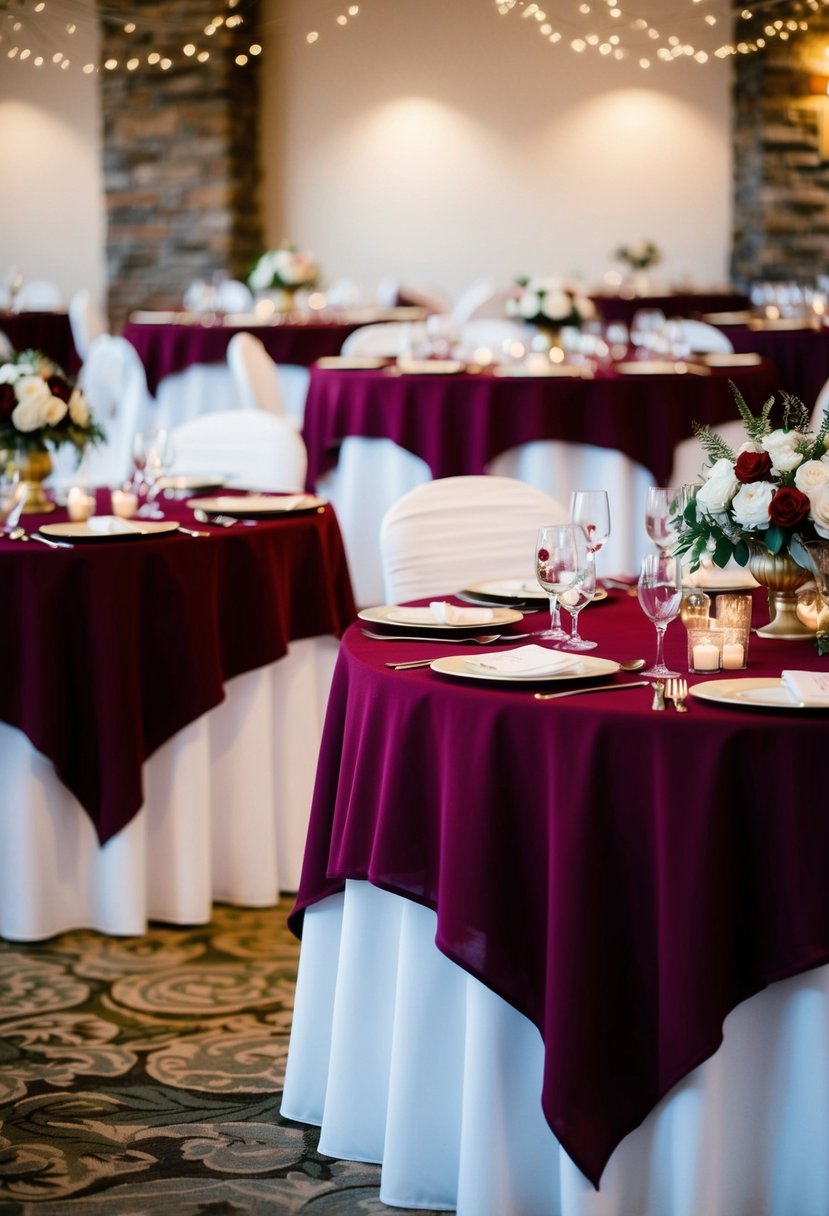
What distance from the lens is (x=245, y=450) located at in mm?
4750

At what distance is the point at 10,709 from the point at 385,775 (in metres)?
1.45

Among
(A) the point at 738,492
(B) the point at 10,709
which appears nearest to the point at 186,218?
(B) the point at 10,709

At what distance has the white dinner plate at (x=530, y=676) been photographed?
7.23 feet

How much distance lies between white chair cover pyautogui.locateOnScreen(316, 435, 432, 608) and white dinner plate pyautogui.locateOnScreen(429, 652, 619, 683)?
3810 millimetres

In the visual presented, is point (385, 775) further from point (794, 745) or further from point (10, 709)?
point (10, 709)

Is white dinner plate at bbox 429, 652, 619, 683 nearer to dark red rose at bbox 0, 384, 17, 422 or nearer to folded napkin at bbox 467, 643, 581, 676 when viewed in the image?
folded napkin at bbox 467, 643, 581, 676

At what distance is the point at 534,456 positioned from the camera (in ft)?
19.4

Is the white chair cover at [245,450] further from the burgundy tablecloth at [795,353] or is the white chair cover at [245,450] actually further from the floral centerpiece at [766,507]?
the burgundy tablecloth at [795,353]
